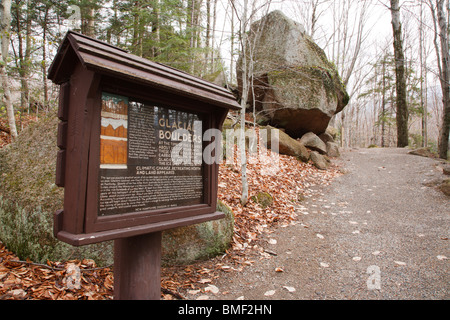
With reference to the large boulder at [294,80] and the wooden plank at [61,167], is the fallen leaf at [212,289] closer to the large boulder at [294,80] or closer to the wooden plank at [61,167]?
the wooden plank at [61,167]

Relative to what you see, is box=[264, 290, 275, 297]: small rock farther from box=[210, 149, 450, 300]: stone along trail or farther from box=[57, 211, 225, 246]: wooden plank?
box=[57, 211, 225, 246]: wooden plank

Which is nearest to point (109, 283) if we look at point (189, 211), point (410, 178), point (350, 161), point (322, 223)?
point (189, 211)

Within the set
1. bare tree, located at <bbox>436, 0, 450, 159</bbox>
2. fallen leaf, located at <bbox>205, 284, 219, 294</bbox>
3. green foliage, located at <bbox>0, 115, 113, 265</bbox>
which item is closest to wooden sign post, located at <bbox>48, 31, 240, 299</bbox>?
fallen leaf, located at <bbox>205, 284, 219, 294</bbox>

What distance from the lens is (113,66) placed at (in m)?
1.57

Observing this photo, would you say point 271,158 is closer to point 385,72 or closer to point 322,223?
point 322,223

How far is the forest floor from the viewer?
2.89 metres

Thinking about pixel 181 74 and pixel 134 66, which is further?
pixel 181 74

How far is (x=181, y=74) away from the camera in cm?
209

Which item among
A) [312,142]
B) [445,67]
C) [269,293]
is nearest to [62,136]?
[269,293]

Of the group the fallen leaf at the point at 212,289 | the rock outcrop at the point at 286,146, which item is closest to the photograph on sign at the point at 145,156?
the fallen leaf at the point at 212,289

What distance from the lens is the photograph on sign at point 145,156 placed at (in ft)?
5.63

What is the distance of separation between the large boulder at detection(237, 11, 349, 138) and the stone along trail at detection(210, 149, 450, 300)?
181 inches

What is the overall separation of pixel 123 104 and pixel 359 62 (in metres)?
30.0

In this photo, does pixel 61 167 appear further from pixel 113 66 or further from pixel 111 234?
pixel 113 66
